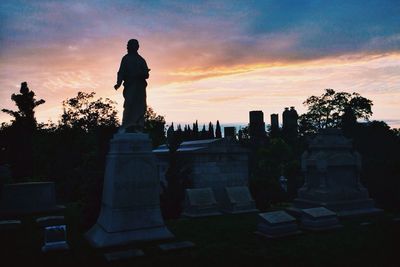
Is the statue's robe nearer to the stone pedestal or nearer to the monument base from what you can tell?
the stone pedestal

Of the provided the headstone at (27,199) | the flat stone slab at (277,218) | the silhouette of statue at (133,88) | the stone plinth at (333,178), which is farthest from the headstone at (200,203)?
the headstone at (27,199)

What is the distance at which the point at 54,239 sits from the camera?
8.11 meters

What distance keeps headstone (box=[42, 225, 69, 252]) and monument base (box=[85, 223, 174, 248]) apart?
810 millimetres

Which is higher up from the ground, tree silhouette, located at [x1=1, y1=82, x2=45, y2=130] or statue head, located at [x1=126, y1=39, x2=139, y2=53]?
tree silhouette, located at [x1=1, y1=82, x2=45, y2=130]

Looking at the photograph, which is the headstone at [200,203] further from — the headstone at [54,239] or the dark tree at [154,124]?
the dark tree at [154,124]

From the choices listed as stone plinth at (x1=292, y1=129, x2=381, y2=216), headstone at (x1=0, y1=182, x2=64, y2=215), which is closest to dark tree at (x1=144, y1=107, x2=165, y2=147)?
headstone at (x1=0, y1=182, x2=64, y2=215)

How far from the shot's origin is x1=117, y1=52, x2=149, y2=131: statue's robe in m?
9.36

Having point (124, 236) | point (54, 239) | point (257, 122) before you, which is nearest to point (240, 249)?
point (124, 236)

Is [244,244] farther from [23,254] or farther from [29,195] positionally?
[29,195]

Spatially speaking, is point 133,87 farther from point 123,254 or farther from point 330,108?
point 330,108

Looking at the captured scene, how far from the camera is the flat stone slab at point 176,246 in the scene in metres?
7.83

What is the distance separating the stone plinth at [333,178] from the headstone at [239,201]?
1.89 meters

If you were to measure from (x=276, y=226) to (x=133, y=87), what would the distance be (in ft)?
19.2

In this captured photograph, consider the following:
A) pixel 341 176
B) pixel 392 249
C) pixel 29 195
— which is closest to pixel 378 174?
pixel 341 176
